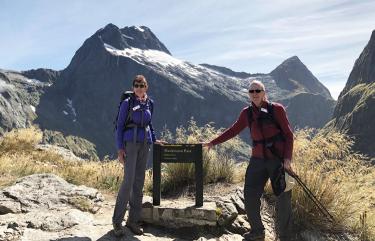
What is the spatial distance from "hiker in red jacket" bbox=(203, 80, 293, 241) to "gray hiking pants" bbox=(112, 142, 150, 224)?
5.95 ft

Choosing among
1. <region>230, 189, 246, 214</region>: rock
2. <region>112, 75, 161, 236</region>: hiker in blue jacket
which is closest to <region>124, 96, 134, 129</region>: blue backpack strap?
<region>112, 75, 161, 236</region>: hiker in blue jacket

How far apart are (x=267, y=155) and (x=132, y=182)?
224cm

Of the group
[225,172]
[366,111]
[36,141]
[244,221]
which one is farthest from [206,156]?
[366,111]

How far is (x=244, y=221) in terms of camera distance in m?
9.15

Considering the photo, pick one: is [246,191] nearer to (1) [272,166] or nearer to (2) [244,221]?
(1) [272,166]

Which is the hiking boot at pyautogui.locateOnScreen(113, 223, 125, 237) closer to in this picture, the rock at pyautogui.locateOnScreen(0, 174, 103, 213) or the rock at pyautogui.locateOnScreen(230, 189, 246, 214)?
the rock at pyautogui.locateOnScreen(0, 174, 103, 213)

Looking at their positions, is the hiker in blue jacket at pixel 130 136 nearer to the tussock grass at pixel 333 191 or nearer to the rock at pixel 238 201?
the rock at pixel 238 201

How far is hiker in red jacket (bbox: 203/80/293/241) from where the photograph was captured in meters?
7.32

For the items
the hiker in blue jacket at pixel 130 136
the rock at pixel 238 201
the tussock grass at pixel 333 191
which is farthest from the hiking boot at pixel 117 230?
the tussock grass at pixel 333 191

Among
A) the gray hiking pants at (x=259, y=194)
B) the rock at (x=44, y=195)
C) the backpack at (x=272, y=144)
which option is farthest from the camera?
the rock at (x=44, y=195)

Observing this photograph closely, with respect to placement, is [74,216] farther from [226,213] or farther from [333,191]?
[333,191]

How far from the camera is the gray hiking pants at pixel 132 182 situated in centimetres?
762

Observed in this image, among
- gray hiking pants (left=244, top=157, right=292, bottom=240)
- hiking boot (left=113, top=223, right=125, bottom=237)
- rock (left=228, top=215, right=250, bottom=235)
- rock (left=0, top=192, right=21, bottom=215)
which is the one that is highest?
gray hiking pants (left=244, top=157, right=292, bottom=240)

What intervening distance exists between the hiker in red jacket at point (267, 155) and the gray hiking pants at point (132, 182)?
181 centimetres
